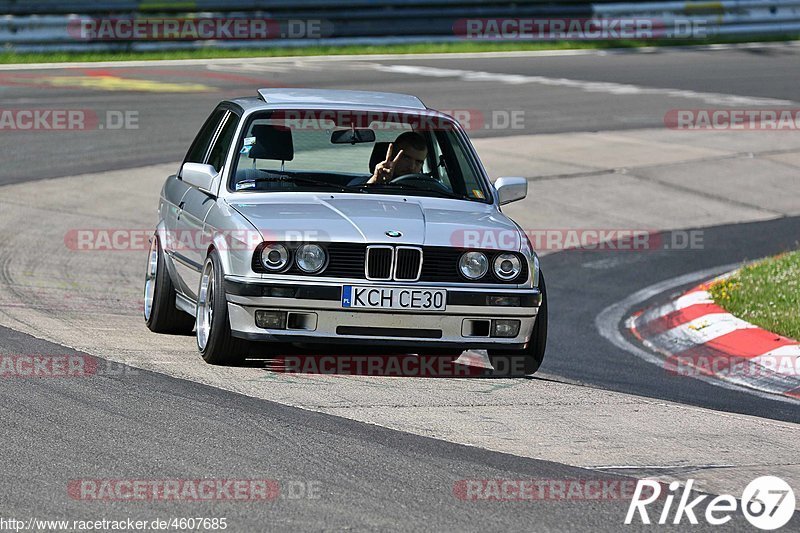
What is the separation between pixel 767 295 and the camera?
1070 cm

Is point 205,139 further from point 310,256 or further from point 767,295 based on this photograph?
point 767,295

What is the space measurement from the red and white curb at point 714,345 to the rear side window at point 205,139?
3.33m

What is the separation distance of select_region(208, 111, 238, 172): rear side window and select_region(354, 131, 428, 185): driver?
89 centimetres

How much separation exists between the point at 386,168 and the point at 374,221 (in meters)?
1.21

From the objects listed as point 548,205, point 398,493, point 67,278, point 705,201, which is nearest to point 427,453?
point 398,493

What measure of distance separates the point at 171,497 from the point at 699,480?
2.07m

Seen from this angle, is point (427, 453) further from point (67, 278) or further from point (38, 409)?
point (67, 278)

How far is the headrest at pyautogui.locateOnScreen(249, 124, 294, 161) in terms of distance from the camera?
8.58m

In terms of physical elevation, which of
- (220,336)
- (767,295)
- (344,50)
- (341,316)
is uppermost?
(344,50)

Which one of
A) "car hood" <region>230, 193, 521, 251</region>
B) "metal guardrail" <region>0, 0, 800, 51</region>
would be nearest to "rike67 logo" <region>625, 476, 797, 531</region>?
"car hood" <region>230, 193, 521, 251</region>

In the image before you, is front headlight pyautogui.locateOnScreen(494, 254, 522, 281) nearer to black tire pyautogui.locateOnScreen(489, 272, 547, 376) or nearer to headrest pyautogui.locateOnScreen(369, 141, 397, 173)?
black tire pyautogui.locateOnScreen(489, 272, 547, 376)

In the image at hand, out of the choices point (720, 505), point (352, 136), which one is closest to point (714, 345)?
point (352, 136)

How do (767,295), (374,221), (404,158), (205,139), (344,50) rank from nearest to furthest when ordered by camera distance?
1. (374,221)
2. (404,158)
3. (205,139)
4. (767,295)
5. (344,50)

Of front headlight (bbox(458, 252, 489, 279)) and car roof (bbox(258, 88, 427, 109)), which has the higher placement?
car roof (bbox(258, 88, 427, 109))
